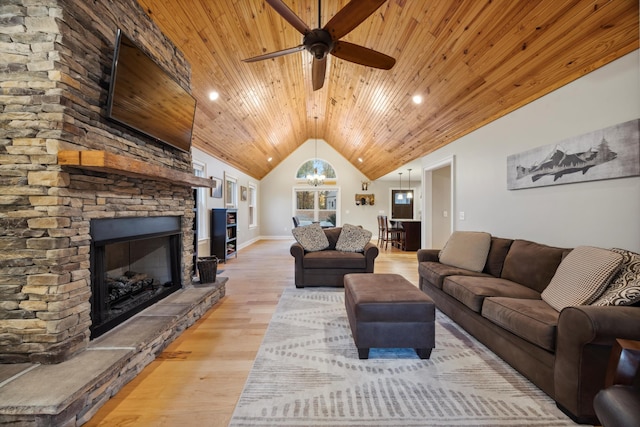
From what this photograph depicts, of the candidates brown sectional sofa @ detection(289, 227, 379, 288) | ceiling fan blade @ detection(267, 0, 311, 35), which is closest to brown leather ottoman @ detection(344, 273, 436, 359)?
brown sectional sofa @ detection(289, 227, 379, 288)

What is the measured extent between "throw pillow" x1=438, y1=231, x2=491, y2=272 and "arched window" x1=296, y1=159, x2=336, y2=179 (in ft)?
23.3

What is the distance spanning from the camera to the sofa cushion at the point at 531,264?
2.29 m

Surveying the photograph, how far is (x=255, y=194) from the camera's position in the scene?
9.82m

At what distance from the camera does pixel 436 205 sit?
5.79 m

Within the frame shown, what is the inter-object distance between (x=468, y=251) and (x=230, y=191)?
19.7 feet

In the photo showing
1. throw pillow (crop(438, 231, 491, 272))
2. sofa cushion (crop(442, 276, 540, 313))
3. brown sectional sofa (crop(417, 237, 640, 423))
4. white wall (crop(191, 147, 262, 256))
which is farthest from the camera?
white wall (crop(191, 147, 262, 256))

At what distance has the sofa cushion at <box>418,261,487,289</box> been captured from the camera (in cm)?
293

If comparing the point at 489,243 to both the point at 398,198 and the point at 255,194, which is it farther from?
the point at 255,194

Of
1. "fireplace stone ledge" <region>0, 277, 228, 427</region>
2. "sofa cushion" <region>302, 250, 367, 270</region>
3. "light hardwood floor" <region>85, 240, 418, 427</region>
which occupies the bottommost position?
"light hardwood floor" <region>85, 240, 418, 427</region>

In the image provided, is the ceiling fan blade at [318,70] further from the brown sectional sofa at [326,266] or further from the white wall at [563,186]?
the brown sectional sofa at [326,266]

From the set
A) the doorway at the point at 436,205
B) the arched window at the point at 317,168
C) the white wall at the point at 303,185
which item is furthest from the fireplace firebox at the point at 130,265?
the arched window at the point at 317,168

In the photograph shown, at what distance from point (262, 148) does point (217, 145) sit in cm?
198

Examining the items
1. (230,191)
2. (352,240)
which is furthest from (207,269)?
(230,191)

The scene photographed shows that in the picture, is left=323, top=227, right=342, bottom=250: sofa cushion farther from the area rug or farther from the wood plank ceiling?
the wood plank ceiling
